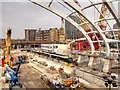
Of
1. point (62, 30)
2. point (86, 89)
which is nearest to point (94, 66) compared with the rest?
point (86, 89)

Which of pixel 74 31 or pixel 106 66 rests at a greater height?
pixel 74 31

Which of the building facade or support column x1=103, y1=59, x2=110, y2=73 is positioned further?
the building facade

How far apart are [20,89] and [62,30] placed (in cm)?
10234

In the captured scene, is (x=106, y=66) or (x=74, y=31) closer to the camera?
(x=106, y=66)

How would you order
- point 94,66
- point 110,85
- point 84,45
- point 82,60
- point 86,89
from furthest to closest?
point 84,45 → point 82,60 → point 94,66 → point 86,89 → point 110,85

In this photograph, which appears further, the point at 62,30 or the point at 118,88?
the point at 62,30

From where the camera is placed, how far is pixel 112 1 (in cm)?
2911

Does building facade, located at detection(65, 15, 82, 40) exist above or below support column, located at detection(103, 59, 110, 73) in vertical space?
above

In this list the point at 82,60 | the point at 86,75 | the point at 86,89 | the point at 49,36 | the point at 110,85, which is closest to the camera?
the point at 110,85

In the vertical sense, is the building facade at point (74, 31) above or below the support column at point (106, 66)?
above

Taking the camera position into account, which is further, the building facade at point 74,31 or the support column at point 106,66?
the building facade at point 74,31

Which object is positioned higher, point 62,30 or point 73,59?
point 62,30

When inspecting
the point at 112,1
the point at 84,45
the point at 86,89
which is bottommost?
the point at 86,89

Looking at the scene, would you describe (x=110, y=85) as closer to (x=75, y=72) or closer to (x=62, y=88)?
(x=62, y=88)
